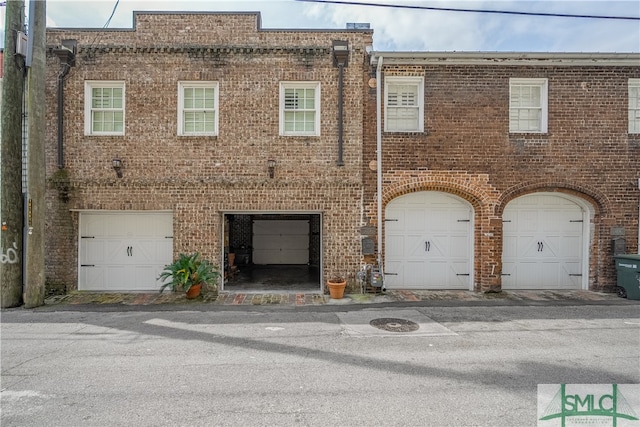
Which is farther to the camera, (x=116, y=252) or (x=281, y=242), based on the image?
(x=281, y=242)

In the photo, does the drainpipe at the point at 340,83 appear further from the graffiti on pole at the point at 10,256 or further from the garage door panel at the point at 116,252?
the graffiti on pole at the point at 10,256

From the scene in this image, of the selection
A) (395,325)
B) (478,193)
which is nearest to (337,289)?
(395,325)

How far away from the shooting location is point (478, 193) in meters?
8.77

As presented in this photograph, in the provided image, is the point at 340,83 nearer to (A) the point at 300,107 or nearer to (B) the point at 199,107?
(A) the point at 300,107

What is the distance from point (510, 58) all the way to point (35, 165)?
1135 centimetres

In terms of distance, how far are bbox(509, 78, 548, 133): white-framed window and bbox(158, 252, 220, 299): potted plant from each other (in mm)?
8491

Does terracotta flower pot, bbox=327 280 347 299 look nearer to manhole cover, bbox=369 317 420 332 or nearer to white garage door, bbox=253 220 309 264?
manhole cover, bbox=369 317 420 332

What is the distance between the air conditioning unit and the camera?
7.27 m

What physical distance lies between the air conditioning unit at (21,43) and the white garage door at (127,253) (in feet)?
12.8

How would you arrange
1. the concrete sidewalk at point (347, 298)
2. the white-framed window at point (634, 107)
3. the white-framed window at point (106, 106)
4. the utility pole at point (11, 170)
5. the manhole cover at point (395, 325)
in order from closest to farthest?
the manhole cover at point (395, 325), the utility pole at point (11, 170), the concrete sidewalk at point (347, 298), the white-framed window at point (106, 106), the white-framed window at point (634, 107)

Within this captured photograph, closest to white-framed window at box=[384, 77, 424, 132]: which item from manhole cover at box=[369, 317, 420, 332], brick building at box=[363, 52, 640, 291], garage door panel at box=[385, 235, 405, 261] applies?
brick building at box=[363, 52, 640, 291]

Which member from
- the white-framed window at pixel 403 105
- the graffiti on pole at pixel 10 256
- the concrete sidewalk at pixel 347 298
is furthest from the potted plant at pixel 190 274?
the white-framed window at pixel 403 105

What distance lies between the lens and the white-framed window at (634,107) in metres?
9.00

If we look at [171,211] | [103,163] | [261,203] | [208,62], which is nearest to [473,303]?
[261,203]
